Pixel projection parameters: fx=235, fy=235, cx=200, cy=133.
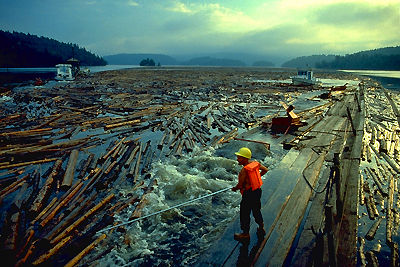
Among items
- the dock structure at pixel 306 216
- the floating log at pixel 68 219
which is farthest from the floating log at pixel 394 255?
the floating log at pixel 68 219

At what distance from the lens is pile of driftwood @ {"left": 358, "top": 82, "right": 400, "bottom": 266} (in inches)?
237

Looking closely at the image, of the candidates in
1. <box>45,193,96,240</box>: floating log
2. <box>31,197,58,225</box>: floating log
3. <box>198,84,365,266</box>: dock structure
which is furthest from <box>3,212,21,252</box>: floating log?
<box>198,84,365,266</box>: dock structure

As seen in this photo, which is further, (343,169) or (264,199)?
(343,169)

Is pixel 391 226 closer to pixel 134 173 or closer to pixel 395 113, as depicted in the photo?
pixel 134 173

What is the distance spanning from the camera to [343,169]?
31.5ft

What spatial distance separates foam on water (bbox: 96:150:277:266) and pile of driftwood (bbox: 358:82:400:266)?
12.0 ft

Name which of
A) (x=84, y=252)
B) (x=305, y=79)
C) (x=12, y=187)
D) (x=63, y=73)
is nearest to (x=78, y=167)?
(x=12, y=187)

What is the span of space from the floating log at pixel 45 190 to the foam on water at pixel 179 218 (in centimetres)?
266

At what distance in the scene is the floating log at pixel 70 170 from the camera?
350 inches

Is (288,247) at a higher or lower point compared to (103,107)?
lower

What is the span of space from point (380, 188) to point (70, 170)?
12151 millimetres

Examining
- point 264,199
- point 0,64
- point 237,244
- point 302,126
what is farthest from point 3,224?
point 0,64

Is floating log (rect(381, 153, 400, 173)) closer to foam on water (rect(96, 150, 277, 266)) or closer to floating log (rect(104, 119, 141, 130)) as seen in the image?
foam on water (rect(96, 150, 277, 266))

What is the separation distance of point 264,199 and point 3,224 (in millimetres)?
7890
